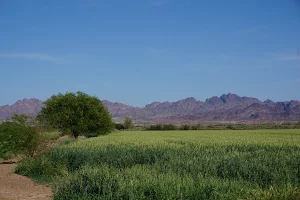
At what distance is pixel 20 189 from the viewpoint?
16719 mm

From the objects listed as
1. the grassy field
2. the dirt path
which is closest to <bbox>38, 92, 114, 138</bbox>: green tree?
the grassy field

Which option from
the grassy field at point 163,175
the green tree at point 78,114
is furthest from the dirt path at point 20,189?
the green tree at point 78,114

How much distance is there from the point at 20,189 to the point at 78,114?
115 feet

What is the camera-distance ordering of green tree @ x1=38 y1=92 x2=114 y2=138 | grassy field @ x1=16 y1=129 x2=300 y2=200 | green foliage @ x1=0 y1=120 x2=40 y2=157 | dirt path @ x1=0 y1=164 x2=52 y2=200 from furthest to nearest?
Result: green tree @ x1=38 y1=92 x2=114 y2=138 → green foliage @ x1=0 y1=120 x2=40 y2=157 → dirt path @ x1=0 y1=164 x2=52 y2=200 → grassy field @ x1=16 y1=129 x2=300 y2=200

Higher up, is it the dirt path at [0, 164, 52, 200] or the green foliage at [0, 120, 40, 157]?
the green foliage at [0, 120, 40, 157]

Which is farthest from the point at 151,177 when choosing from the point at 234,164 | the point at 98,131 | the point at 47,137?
the point at 98,131

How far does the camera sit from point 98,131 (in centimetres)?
5372

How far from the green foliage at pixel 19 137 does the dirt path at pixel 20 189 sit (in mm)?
5790

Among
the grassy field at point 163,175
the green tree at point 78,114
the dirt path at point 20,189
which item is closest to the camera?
the grassy field at point 163,175

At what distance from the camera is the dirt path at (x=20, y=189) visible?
1473 cm

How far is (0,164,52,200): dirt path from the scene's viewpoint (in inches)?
580

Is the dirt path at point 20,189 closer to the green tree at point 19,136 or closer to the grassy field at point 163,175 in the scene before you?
the grassy field at point 163,175

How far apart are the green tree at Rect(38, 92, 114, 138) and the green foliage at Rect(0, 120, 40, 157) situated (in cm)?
2082

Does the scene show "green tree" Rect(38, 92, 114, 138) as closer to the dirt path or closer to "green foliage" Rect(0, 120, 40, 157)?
"green foliage" Rect(0, 120, 40, 157)
